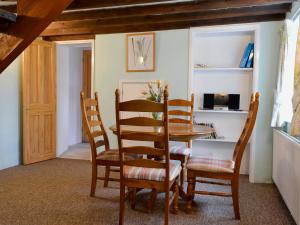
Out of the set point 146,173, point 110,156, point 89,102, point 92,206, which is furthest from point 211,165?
point 89,102

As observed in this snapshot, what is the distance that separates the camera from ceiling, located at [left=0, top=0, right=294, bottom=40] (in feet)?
9.93

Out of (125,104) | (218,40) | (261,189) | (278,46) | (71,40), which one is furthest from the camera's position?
(71,40)

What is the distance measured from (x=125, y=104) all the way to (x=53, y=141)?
10.2 feet

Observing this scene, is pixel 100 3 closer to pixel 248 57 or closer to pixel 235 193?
pixel 248 57

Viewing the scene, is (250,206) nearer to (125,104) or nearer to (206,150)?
(206,150)

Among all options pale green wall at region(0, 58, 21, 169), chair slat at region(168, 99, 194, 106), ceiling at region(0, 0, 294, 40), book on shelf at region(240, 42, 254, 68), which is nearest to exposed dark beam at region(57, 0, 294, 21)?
ceiling at region(0, 0, 294, 40)

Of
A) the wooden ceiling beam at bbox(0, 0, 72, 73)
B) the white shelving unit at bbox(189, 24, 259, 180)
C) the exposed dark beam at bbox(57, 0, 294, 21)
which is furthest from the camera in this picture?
the white shelving unit at bbox(189, 24, 259, 180)

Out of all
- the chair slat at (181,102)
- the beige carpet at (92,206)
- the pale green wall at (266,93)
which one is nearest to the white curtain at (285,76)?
the pale green wall at (266,93)

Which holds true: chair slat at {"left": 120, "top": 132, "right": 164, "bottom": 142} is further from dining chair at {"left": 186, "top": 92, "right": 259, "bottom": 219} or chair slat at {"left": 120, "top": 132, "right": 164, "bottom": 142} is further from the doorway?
the doorway

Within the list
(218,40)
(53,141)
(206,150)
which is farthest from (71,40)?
(206,150)

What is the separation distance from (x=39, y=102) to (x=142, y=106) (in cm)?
300

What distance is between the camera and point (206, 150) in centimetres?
399

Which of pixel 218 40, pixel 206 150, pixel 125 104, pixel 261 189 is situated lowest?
pixel 261 189

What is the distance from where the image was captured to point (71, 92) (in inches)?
227
